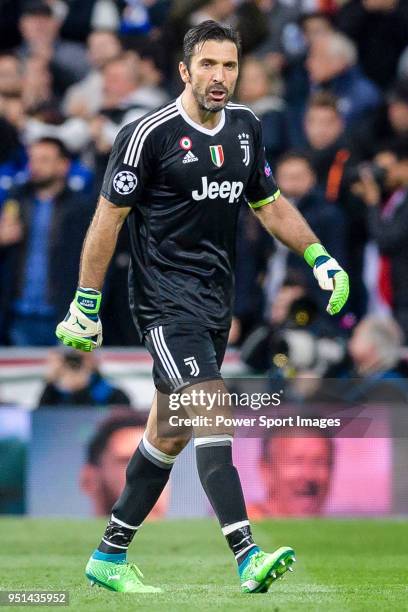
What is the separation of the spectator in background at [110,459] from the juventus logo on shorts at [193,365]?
4328 millimetres

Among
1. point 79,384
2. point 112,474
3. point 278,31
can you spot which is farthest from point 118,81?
point 112,474

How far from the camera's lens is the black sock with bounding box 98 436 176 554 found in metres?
6.65

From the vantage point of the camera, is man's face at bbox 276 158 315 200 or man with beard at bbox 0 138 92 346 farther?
man with beard at bbox 0 138 92 346

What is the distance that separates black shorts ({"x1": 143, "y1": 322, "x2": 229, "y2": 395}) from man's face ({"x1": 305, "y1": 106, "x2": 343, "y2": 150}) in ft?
19.7

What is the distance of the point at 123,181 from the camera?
638cm

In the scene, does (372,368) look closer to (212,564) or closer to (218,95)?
(212,564)

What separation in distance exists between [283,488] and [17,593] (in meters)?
4.50

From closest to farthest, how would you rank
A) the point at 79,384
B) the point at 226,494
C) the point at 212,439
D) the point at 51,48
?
the point at 226,494, the point at 212,439, the point at 79,384, the point at 51,48

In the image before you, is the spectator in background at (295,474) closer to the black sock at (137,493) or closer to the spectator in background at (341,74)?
the black sock at (137,493)

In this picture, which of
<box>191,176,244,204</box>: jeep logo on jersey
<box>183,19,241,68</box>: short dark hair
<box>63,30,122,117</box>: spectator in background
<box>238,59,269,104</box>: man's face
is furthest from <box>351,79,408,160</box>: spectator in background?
<box>183,19,241,68</box>: short dark hair

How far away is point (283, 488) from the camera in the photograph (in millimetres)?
10508

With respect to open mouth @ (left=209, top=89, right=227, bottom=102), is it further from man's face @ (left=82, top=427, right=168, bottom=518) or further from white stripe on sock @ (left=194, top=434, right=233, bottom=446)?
man's face @ (left=82, top=427, right=168, bottom=518)

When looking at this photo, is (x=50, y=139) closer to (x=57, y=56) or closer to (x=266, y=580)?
(x=57, y=56)

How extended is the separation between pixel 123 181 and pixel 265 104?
265 inches
